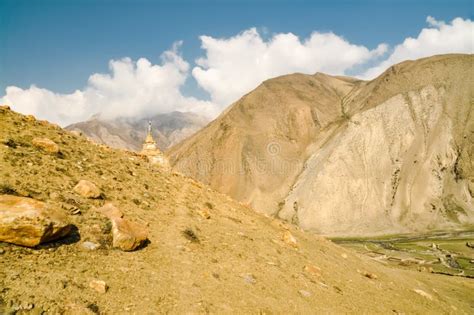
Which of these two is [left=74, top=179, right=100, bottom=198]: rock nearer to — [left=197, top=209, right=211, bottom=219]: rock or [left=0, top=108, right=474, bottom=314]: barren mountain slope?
[left=0, top=108, right=474, bottom=314]: barren mountain slope

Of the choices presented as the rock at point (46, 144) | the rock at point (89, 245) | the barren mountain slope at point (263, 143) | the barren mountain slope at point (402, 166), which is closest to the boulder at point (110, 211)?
the rock at point (89, 245)

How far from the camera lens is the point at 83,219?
1230 cm

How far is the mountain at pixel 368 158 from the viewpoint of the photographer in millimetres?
97875

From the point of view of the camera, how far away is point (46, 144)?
51.2 ft

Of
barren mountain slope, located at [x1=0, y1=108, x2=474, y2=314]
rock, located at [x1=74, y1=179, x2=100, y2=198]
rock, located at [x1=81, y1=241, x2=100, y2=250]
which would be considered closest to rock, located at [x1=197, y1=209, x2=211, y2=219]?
barren mountain slope, located at [x1=0, y1=108, x2=474, y2=314]

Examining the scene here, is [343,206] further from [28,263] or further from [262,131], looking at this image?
[28,263]

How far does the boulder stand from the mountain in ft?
288

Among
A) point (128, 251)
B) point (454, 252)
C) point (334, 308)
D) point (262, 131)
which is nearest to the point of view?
point (128, 251)

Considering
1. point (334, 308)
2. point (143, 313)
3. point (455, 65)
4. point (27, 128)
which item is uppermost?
point (455, 65)

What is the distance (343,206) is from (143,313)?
96.9m

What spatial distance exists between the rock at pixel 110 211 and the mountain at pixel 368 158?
8767 centimetres

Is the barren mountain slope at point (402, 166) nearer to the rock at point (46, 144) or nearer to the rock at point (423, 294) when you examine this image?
the rock at point (423, 294)

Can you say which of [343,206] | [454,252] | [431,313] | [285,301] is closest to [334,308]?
[285,301]

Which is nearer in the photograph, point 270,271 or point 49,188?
point 49,188
